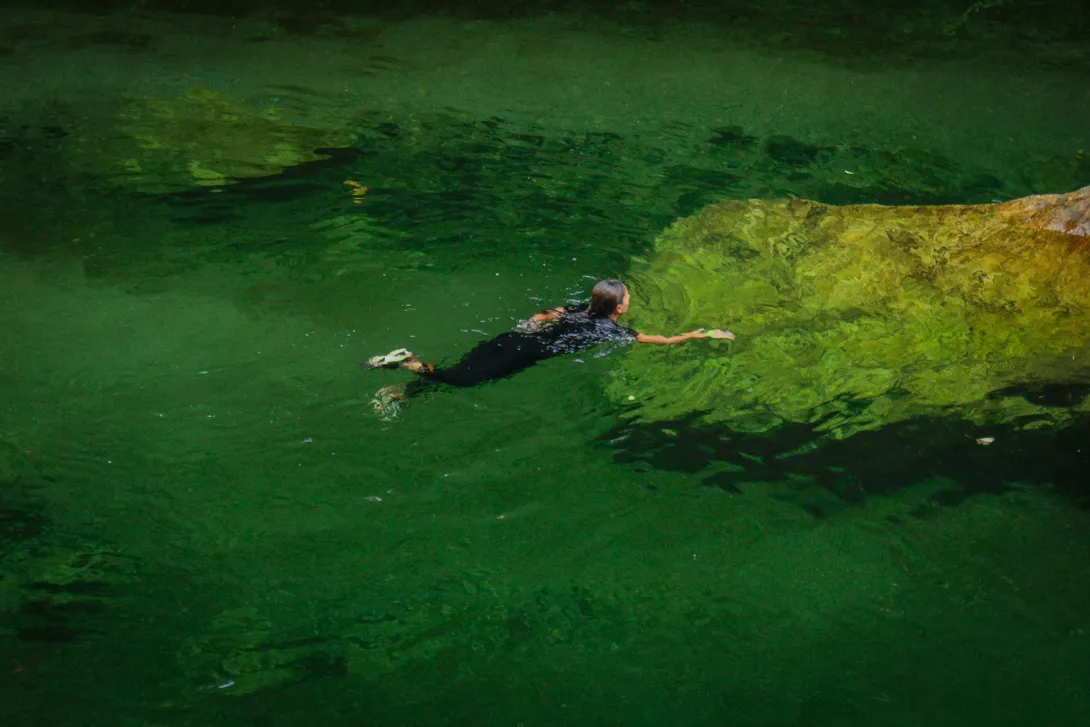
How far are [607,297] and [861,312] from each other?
1505mm

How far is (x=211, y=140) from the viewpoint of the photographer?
7168 millimetres

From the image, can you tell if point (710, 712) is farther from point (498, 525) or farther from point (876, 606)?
point (498, 525)

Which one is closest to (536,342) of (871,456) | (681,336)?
(681,336)

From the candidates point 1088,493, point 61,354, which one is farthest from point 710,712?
point 61,354

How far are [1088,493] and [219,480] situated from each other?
12.6 ft

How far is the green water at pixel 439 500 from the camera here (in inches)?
134

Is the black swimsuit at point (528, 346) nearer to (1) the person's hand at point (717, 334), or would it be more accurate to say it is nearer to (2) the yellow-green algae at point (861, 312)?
(2) the yellow-green algae at point (861, 312)

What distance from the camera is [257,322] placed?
16.7 feet

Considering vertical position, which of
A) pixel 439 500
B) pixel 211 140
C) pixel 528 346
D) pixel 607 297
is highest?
pixel 211 140

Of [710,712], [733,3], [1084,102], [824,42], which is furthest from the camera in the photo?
[733,3]

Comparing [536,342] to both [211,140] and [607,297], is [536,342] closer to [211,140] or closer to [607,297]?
[607,297]

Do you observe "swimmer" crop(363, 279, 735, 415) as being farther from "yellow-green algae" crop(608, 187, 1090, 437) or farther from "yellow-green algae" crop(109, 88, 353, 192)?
"yellow-green algae" crop(109, 88, 353, 192)

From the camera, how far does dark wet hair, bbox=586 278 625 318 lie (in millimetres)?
4805

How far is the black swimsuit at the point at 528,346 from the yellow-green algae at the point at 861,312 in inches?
7.7
